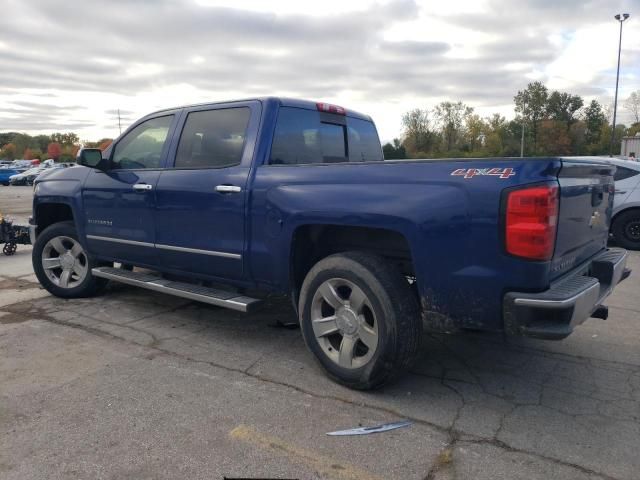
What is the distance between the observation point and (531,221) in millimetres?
2865

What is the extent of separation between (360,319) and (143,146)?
2.96m

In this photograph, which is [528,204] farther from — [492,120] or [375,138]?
[492,120]

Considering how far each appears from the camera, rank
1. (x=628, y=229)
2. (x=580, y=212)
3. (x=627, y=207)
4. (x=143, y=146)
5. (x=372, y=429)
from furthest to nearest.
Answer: (x=628, y=229), (x=627, y=207), (x=143, y=146), (x=580, y=212), (x=372, y=429)

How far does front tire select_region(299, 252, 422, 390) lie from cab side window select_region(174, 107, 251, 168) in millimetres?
1351

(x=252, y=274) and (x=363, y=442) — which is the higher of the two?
(x=252, y=274)

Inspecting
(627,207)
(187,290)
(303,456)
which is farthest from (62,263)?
(627,207)

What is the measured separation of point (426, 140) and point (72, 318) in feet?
188

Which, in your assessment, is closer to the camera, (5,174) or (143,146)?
(143,146)

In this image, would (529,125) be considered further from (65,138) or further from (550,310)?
(65,138)

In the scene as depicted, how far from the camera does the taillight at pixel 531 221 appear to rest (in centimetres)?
285

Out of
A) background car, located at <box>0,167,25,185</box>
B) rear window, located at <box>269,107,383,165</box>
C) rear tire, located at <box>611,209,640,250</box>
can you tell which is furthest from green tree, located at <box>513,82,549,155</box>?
rear window, located at <box>269,107,383,165</box>

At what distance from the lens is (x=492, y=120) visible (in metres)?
68.0

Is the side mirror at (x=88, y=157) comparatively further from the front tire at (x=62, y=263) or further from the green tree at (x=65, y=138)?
the green tree at (x=65, y=138)

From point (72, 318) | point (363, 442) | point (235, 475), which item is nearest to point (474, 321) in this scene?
point (363, 442)
